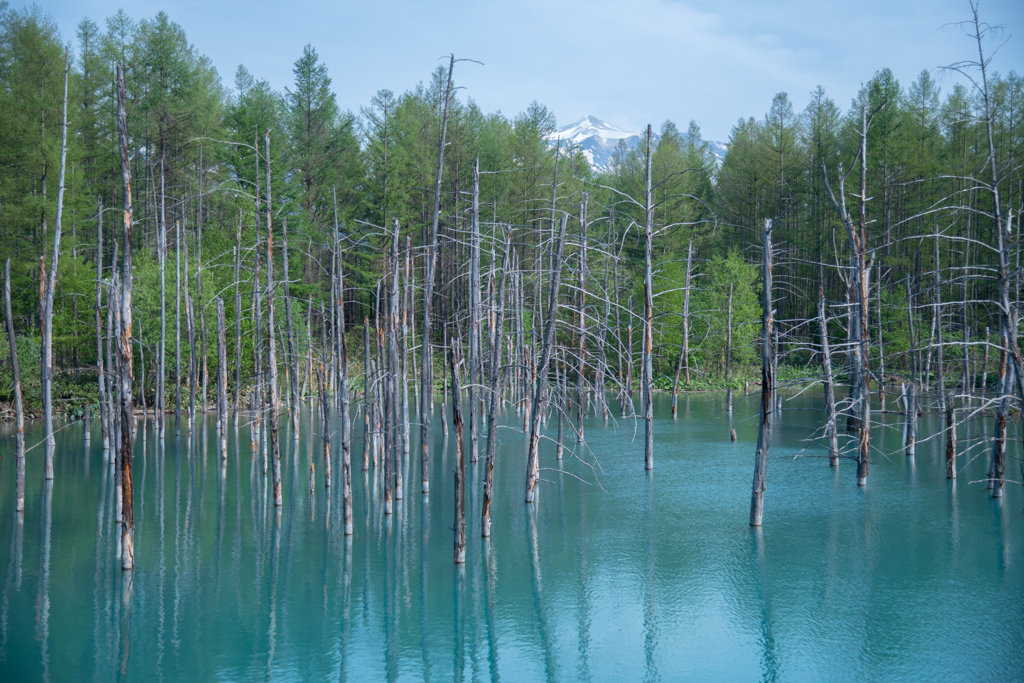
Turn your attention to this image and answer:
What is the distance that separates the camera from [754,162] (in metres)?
42.7

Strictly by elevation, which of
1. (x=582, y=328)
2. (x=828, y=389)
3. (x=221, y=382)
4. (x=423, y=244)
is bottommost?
(x=828, y=389)

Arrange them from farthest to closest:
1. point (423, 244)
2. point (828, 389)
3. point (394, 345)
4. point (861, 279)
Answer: point (423, 244)
point (828, 389)
point (861, 279)
point (394, 345)

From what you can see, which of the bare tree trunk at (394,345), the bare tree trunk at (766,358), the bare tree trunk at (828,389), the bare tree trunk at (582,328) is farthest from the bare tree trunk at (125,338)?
the bare tree trunk at (828,389)

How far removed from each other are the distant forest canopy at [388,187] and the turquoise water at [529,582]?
30.1 ft

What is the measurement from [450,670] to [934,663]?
5.34 m

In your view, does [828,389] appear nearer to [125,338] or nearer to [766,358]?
[766,358]

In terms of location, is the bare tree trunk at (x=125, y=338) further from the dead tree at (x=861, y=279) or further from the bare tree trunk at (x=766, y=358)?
the dead tree at (x=861, y=279)

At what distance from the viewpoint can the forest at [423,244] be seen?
16.9m

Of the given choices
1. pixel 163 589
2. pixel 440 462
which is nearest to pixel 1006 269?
pixel 163 589

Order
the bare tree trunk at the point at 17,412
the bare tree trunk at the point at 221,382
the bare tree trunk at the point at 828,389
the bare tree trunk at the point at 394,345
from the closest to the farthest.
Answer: the bare tree trunk at the point at 394,345, the bare tree trunk at the point at 17,412, the bare tree trunk at the point at 828,389, the bare tree trunk at the point at 221,382

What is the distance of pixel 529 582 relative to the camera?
412 inches

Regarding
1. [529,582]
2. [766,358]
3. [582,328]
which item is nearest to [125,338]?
[529,582]

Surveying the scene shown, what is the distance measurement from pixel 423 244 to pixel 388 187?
36.3ft

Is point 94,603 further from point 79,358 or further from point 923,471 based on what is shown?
point 79,358
